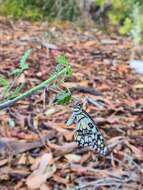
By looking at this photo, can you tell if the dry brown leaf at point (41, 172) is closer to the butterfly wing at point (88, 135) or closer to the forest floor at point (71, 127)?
the forest floor at point (71, 127)

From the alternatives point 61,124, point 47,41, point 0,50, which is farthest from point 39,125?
point 47,41

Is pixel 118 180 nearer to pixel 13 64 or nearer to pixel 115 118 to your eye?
pixel 115 118

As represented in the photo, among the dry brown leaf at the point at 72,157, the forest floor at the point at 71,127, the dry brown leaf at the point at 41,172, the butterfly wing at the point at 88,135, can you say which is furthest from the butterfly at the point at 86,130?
the dry brown leaf at the point at 72,157

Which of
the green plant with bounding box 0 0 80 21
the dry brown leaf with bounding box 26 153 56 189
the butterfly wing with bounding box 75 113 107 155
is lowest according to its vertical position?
the dry brown leaf with bounding box 26 153 56 189

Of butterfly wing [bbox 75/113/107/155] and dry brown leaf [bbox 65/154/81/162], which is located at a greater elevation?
butterfly wing [bbox 75/113/107/155]

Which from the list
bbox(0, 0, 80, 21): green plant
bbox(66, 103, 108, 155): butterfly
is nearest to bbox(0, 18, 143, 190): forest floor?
bbox(66, 103, 108, 155): butterfly

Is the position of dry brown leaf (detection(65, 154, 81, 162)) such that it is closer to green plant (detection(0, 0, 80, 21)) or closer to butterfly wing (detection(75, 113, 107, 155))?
butterfly wing (detection(75, 113, 107, 155))

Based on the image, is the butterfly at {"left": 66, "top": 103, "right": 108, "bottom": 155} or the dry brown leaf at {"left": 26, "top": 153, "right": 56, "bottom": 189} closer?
the butterfly at {"left": 66, "top": 103, "right": 108, "bottom": 155}
